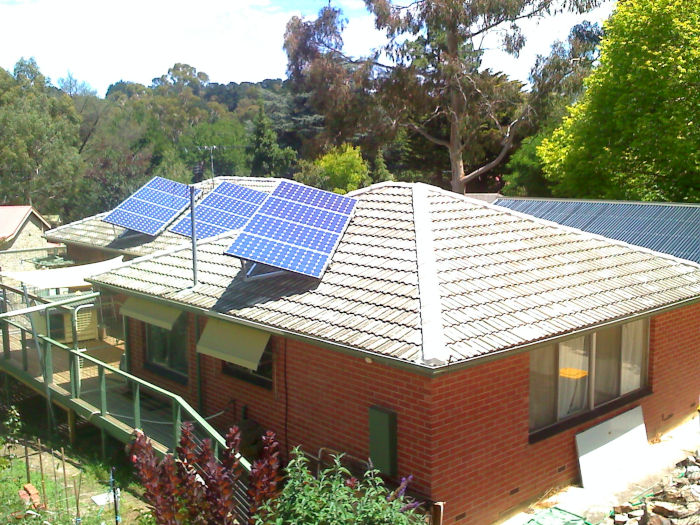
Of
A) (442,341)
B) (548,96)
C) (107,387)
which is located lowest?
(107,387)

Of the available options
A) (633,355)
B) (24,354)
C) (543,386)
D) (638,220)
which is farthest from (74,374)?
(638,220)

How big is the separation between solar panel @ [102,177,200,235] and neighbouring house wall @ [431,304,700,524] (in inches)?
497

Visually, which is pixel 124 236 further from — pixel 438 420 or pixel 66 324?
pixel 438 420

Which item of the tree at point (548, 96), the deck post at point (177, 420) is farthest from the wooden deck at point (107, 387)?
the tree at point (548, 96)

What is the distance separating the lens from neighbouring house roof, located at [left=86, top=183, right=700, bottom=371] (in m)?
7.95

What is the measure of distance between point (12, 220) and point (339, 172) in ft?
66.7

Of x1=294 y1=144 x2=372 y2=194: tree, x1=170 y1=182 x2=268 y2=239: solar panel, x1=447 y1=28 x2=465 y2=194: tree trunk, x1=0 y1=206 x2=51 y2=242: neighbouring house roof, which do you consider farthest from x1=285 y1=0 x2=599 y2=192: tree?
x1=170 y1=182 x2=268 y2=239: solar panel

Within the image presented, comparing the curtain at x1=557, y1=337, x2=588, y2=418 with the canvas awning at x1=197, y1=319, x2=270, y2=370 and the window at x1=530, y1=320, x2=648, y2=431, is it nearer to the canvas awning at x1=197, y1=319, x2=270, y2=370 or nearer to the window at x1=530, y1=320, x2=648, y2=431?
the window at x1=530, y1=320, x2=648, y2=431

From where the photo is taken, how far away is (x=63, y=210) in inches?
2382

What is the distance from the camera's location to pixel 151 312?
11562 mm

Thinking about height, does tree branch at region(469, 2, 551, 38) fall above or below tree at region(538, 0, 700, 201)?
above

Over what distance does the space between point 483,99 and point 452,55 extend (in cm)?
296

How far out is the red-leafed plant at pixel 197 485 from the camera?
597 centimetres

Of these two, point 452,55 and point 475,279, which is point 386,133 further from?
point 475,279
